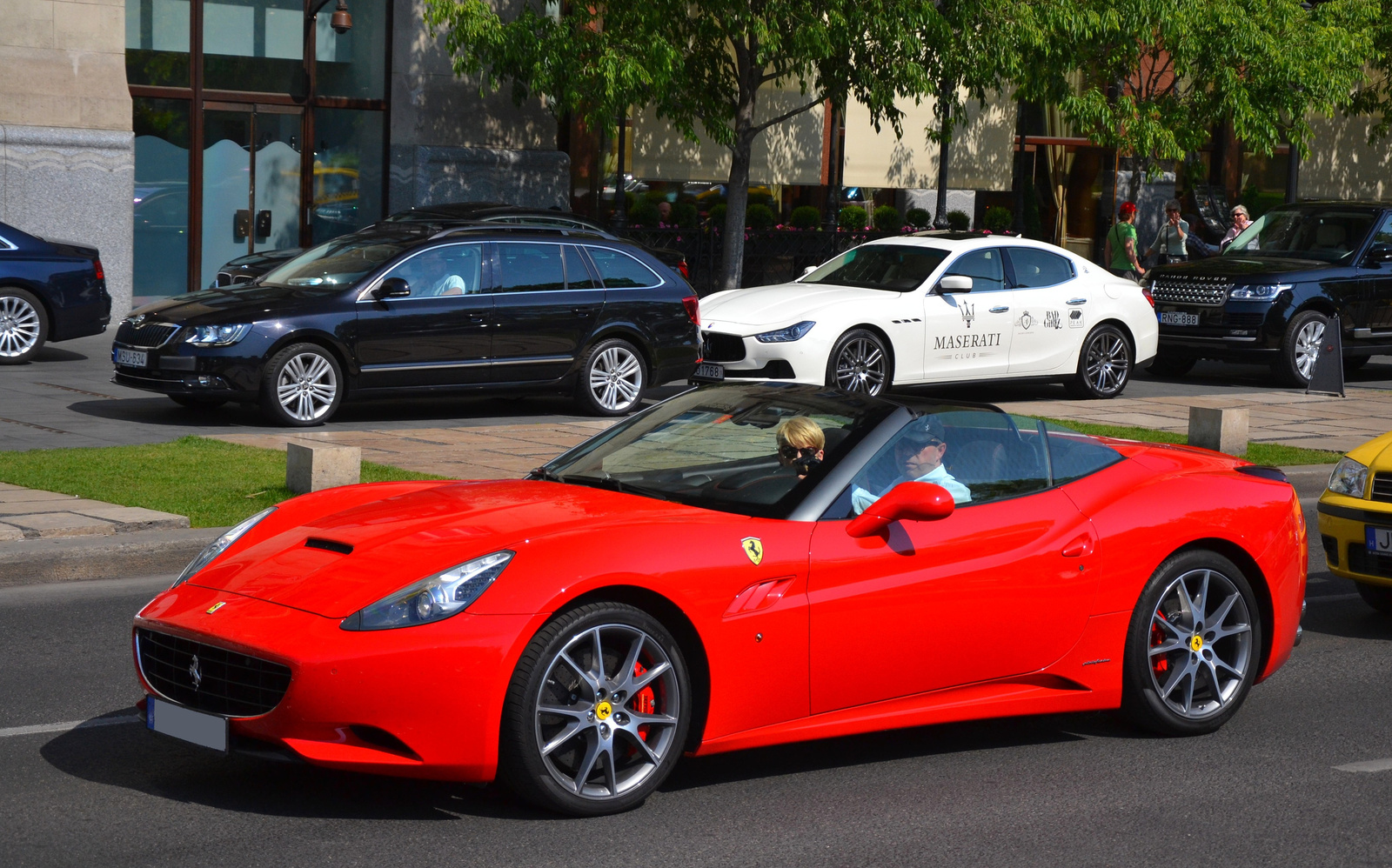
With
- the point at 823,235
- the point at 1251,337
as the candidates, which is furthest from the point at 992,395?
the point at 823,235

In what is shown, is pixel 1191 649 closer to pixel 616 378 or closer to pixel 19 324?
pixel 616 378

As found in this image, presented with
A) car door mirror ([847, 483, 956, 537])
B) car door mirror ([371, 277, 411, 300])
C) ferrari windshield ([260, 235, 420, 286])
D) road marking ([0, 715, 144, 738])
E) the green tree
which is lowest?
road marking ([0, 715, 144, 738])

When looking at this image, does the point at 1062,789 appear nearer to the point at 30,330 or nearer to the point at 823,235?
the point at 30,330

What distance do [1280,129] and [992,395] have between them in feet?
33.6

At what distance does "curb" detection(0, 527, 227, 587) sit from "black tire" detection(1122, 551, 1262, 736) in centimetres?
482

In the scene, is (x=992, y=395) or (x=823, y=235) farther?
(x=823, y=235)

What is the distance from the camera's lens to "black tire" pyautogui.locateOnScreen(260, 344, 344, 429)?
1327 cm

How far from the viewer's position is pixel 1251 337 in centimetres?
1850

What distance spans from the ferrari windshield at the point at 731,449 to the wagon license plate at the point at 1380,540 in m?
3.12

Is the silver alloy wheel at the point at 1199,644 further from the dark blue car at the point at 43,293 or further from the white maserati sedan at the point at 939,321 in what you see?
the dark blue car at the point at 43,293

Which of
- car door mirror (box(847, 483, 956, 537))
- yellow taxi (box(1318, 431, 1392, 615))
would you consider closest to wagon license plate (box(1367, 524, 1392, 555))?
yellow taxi (box(1318, 431, 1392, 615))

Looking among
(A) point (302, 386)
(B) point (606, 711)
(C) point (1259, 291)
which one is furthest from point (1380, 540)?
(C) point (1259, 291)

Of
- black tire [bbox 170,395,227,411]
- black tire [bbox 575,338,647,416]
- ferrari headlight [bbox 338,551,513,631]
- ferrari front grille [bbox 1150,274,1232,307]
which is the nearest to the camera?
ferrari headlight [bbox 338,551,513,631]

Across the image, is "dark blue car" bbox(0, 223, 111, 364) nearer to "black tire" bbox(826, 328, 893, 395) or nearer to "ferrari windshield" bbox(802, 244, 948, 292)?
"ferrari windshield" bbox(802, 244, 948, 292)
